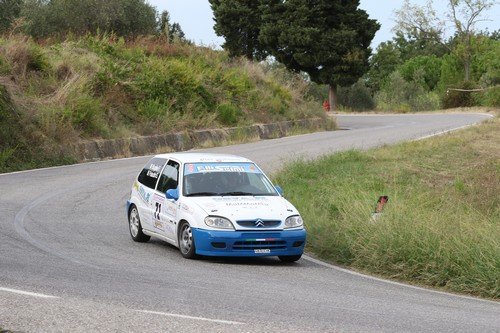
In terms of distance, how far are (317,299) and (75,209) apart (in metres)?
8.61

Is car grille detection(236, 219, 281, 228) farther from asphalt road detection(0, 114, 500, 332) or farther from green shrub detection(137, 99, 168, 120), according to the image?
green shrub detection(137, 99, 168, 120)

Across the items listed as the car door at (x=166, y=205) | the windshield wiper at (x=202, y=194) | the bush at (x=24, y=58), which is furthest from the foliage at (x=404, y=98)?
the windshield wiper at (x=202, y=194)

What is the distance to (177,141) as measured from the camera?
3092 cm

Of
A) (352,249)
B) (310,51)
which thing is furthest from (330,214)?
(310,51)

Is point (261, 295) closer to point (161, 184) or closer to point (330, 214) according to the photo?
point (161, 184)

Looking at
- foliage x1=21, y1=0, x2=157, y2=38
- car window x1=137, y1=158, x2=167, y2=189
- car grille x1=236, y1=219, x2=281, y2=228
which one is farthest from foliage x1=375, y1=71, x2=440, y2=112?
car grille x1=236, y1=219, x2=281, y2=228

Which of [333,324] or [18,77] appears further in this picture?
[18,77]

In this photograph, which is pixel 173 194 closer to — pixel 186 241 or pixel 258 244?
pixel 186 241

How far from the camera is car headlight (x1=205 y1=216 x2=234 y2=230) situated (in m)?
13.1

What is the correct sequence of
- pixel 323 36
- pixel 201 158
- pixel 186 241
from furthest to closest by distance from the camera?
1. pixel 323 36
2. pixel 201 158
3. pixel 186 241

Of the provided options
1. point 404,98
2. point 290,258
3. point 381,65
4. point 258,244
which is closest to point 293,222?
point 290,258

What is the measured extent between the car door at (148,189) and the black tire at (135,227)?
0.46ft

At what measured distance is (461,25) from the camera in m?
85.9

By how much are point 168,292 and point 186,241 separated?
300 centimetres
